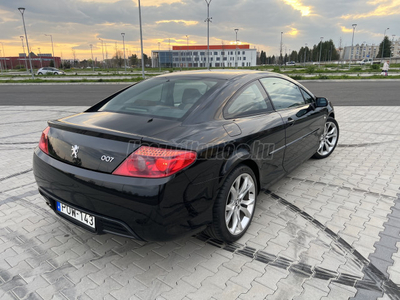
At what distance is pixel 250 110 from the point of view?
309cm

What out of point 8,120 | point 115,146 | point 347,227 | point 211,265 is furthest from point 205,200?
point 8,120

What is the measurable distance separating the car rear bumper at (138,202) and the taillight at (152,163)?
1.8 inches

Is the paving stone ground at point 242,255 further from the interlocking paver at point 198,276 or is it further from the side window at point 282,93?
the side window at point 282,93

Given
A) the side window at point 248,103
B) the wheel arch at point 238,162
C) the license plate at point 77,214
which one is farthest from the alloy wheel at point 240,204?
the license plate at point 77,214

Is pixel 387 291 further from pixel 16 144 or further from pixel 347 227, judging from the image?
pixel 16 144

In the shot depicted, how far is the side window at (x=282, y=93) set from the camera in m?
3.52

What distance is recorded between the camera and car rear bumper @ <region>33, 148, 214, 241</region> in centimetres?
209

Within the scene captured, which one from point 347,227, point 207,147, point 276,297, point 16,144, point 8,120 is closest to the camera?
point 276,297

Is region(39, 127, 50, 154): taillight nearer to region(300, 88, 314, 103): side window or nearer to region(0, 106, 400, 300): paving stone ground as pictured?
region(0, 106, 400, 300): paving stone ground

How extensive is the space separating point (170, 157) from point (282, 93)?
220 centimetres

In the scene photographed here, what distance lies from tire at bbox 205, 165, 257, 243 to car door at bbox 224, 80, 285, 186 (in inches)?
8.5

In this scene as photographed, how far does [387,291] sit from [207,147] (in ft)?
5.64

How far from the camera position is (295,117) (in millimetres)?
3740

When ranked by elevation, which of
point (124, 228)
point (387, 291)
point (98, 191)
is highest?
point (98, 191)
